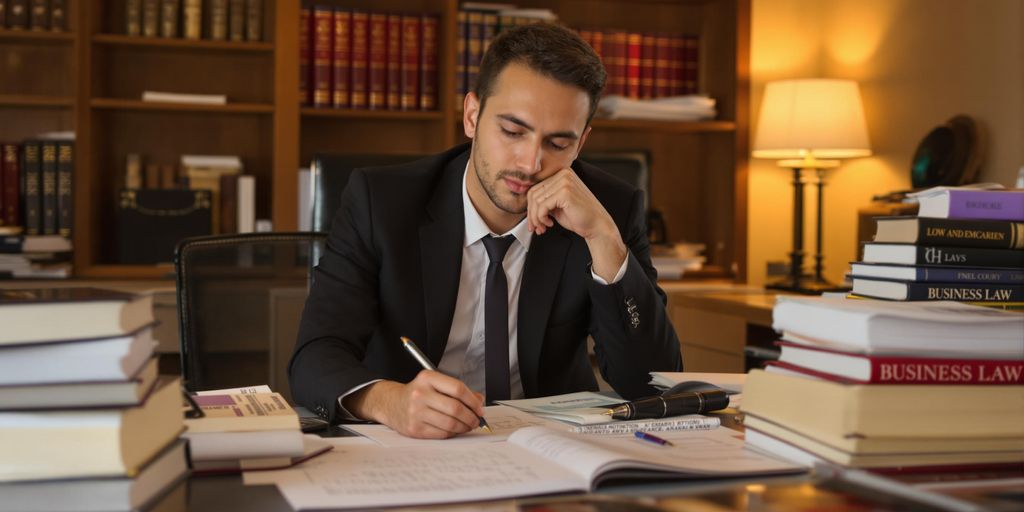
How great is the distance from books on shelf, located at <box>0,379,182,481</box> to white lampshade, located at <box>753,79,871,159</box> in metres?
2.96

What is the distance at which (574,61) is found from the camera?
67.4 inches

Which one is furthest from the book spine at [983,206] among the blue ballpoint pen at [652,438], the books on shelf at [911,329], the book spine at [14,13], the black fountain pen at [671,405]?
the book spine at [14,13]

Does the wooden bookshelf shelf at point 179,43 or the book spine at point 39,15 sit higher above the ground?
the book spine at point 39,15

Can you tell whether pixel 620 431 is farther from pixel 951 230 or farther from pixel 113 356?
pixel 113 356

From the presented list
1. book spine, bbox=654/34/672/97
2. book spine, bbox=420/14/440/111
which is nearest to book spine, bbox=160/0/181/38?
book spine, bbox=420/14/440/111

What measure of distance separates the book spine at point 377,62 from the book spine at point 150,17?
71 cm

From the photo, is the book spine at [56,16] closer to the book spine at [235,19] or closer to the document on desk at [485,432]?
the book spine at [235,19]

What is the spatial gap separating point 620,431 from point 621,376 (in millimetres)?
507

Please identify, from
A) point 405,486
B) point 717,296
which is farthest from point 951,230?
point 717,296

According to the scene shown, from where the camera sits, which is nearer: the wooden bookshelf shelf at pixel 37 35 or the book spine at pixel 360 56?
the wooden bookshelf shelf at pixel 37 35

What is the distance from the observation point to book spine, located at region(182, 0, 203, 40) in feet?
11.2

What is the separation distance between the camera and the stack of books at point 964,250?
1.26 m

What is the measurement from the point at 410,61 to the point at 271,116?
522 mm

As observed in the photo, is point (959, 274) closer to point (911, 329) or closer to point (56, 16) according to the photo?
point (911, 329)
